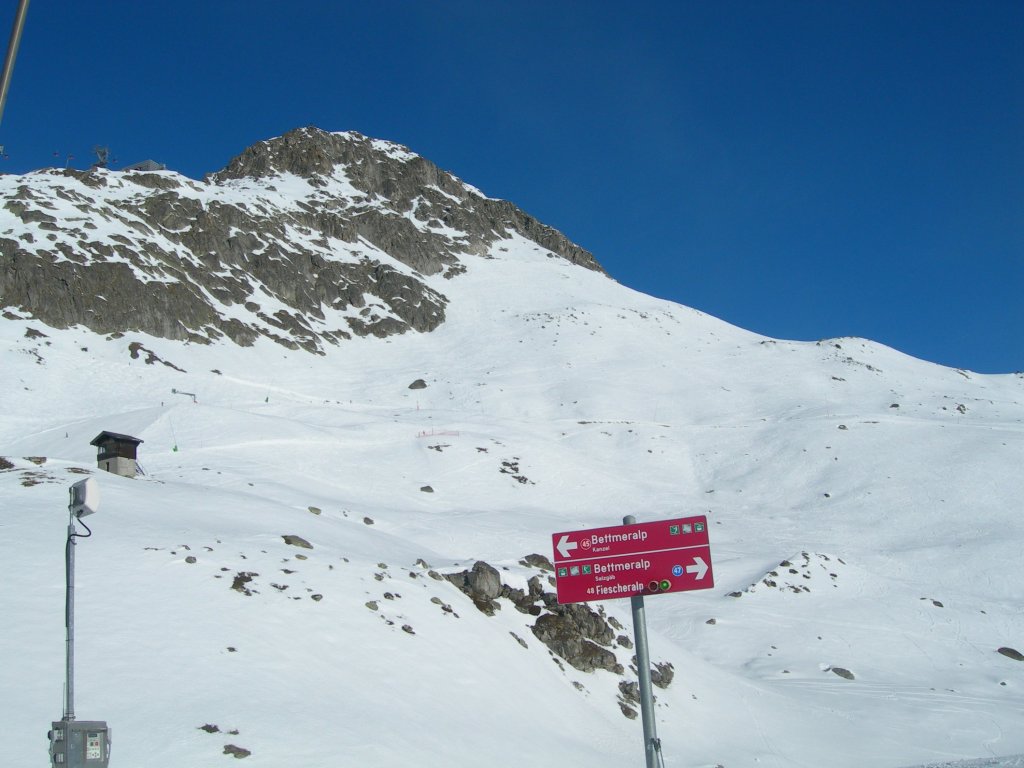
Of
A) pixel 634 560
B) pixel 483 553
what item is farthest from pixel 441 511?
pixel 634 560

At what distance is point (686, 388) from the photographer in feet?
279

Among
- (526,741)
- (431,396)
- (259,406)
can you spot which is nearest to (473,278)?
(431,396)

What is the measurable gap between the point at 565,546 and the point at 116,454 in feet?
95.6

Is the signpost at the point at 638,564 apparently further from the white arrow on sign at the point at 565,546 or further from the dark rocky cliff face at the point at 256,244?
the dark rocky cliff face at the point at 256,244

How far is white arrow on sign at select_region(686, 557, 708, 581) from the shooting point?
9.21 m

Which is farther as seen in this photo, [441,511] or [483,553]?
[441,511]

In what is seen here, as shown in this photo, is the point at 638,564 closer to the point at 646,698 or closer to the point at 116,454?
the point at 646,698

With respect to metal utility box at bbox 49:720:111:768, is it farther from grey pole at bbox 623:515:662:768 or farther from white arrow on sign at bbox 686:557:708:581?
white arrow on sign at bbox 686:557:708:581

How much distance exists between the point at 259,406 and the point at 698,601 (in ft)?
133

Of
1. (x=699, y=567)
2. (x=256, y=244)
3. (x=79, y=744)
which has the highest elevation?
(x=256, y=244)

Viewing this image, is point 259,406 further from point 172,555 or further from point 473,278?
point 473,278

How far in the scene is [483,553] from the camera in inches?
1362

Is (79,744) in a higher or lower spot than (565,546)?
lower

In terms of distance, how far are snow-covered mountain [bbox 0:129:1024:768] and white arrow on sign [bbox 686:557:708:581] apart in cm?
717
